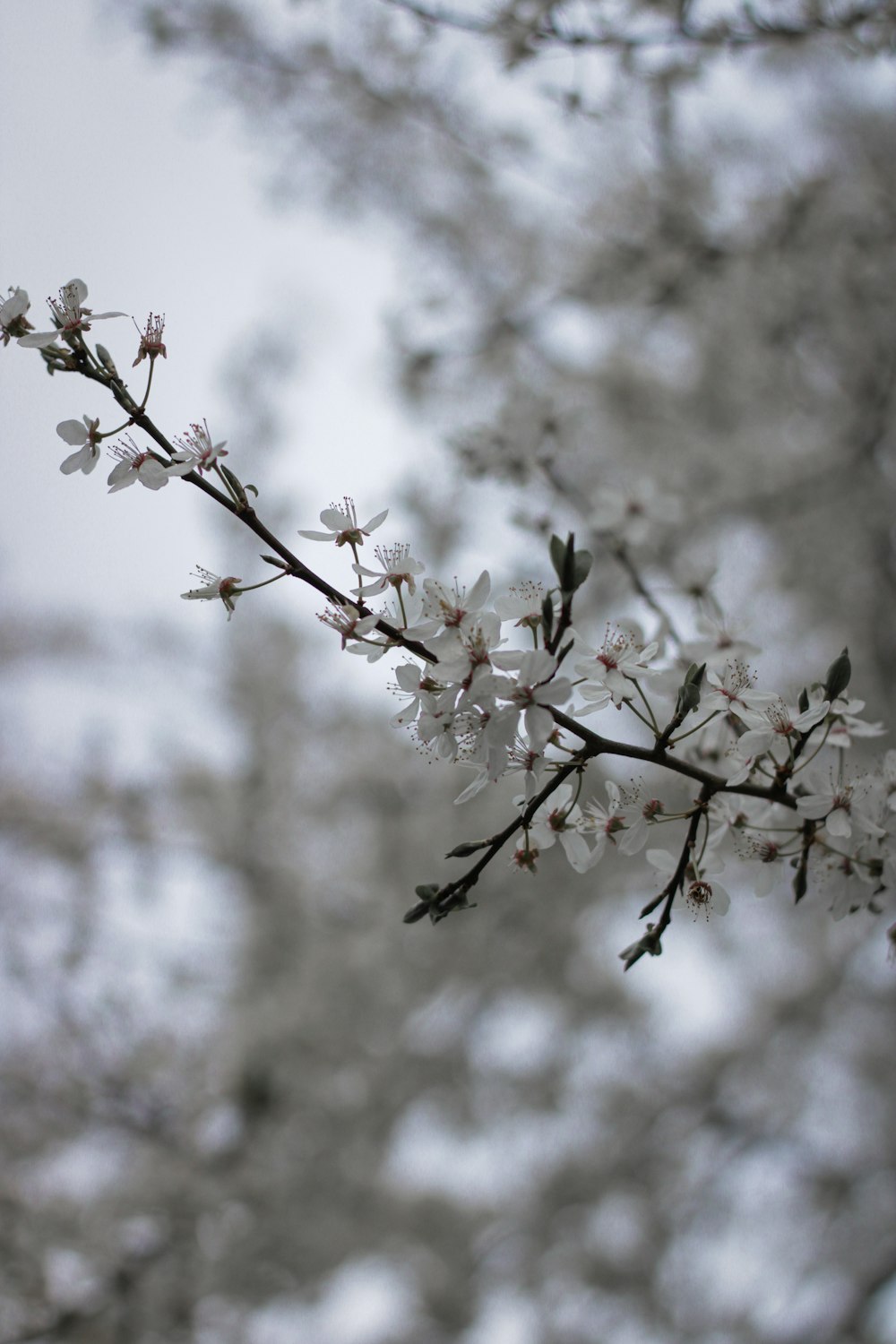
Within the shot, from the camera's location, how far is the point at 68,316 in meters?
0.95

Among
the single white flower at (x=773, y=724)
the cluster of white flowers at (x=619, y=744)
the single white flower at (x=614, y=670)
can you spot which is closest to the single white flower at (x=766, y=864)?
the cluster of white flowers at (x=619, y=744)

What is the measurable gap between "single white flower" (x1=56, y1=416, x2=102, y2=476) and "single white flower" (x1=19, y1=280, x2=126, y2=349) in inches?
3.1

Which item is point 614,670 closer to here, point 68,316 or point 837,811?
point 837,811

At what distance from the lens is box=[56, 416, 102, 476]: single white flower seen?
97 cm

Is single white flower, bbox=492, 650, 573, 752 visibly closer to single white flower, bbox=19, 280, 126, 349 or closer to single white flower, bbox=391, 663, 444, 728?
single white flower, bbox=391, 663, 444, 728

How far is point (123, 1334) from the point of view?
3039mm

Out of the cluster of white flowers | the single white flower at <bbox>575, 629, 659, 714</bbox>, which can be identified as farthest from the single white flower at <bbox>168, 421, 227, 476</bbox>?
the single white flower at <bbox>575, 629, 659, 714</bbox>

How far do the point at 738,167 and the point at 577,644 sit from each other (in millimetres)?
3252

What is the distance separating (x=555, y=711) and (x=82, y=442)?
0.55 m

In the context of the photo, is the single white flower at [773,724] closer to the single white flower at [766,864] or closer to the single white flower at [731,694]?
the single white flower at [731,694]

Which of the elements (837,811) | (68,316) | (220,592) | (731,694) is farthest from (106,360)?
(837,811)

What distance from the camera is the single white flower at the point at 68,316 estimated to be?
939 mm

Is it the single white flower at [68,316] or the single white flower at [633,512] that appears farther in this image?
the single white flower at [633,512]

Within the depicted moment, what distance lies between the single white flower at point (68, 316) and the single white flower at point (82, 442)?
0.26ft
